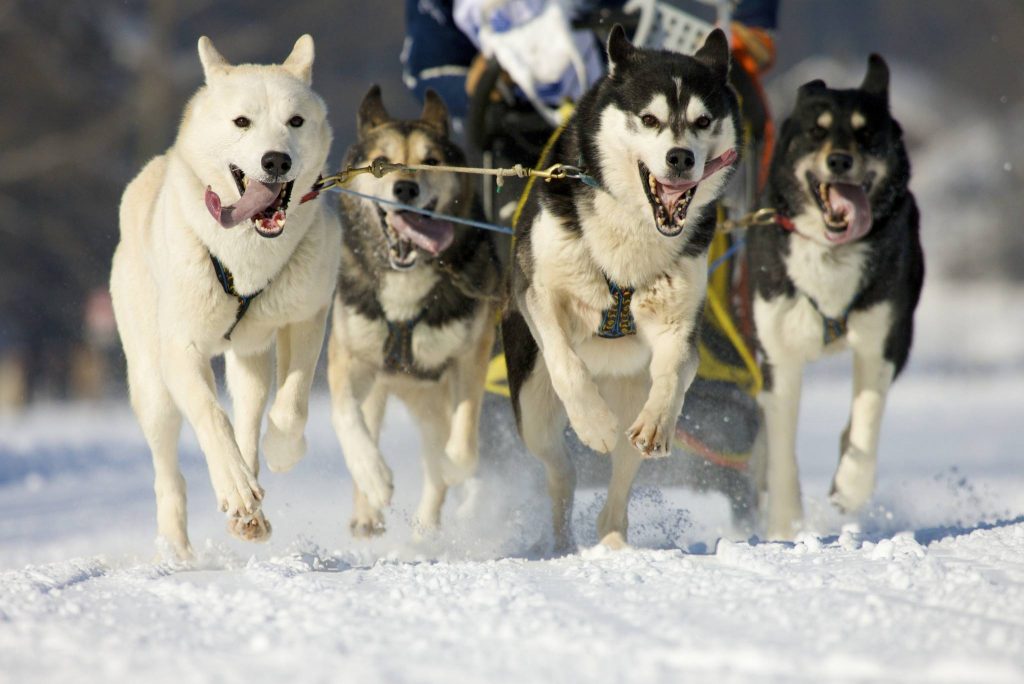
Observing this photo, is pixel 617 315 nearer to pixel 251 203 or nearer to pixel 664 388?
pixel 664 388

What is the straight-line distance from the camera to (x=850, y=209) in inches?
143

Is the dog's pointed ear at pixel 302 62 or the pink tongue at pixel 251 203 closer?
the pink tongue at pixel 251 203

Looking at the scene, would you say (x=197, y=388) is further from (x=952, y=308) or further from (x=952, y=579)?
(x=952, y=308)

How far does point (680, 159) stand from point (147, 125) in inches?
579

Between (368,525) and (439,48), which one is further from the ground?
(439,48)

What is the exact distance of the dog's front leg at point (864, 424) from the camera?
367cm

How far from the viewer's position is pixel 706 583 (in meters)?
2.38

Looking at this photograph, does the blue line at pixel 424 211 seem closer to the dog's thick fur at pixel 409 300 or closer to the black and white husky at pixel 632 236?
the dog's thick fur at pixel 409 300

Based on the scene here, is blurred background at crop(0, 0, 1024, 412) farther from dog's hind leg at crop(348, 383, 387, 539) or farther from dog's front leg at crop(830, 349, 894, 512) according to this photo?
dog's front leg at crop(830, 349, 894, 512)

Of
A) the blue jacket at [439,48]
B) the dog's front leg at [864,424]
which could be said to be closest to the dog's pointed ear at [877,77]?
the dog's front leg at [864,424]

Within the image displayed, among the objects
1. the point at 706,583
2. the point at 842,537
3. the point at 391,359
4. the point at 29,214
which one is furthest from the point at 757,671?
the point at 29,214

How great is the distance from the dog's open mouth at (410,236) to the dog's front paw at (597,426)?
835mm

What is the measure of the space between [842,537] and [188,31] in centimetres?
1768

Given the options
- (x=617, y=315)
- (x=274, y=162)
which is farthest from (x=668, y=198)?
(x=274, y=162)
